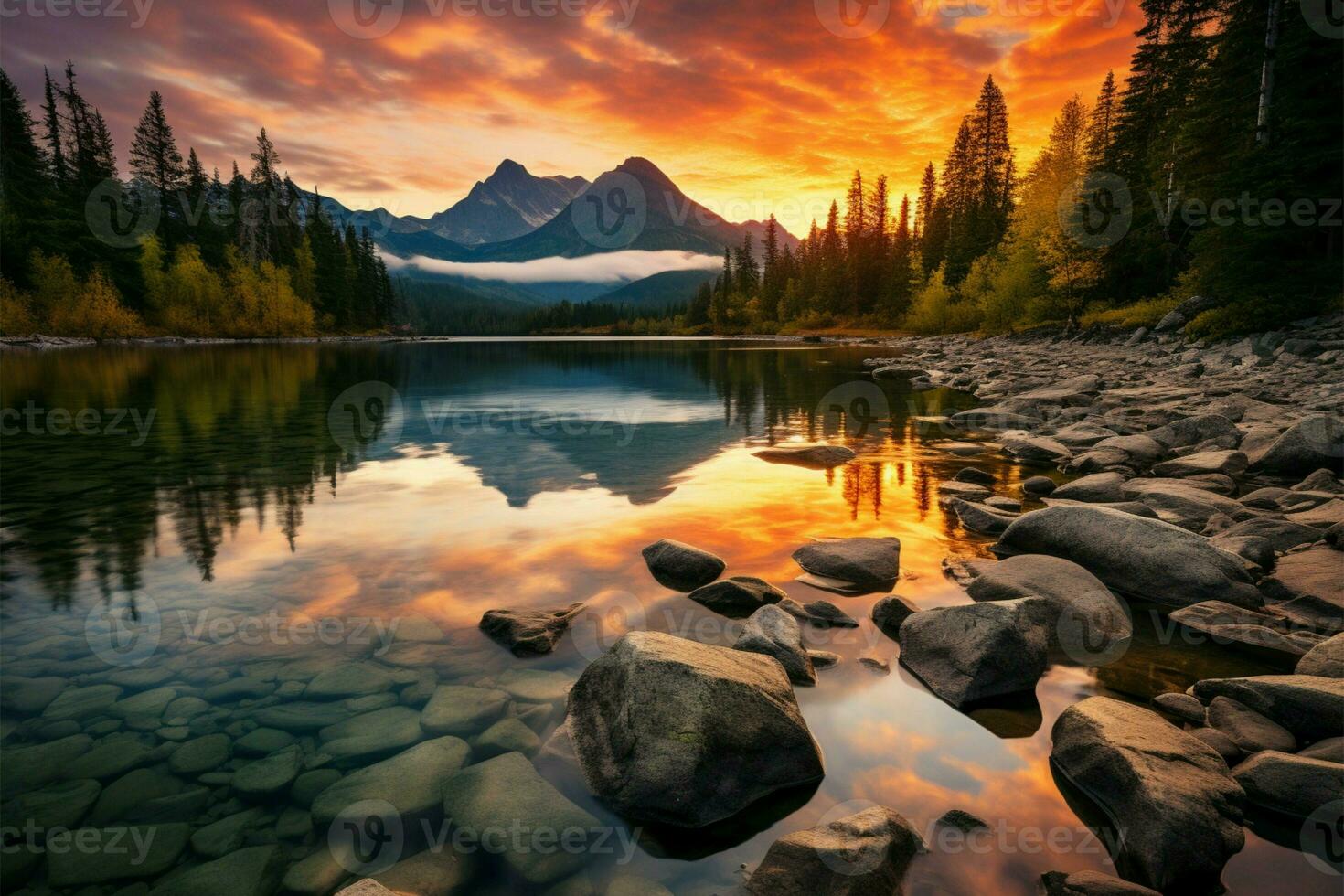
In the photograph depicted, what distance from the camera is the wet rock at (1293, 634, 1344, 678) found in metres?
4.65

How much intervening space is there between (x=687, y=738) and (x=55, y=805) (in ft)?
12.7

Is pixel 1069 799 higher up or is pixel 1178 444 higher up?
pixel 1178 444

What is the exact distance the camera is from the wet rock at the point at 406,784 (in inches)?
154

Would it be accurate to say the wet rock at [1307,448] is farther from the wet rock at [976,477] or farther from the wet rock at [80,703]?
the wet rock at [80,703]

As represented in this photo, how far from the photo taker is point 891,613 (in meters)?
6.33

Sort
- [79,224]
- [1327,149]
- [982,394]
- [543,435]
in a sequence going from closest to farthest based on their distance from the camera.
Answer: [543,435] → [1327,149] → [982,394] → [79,224]

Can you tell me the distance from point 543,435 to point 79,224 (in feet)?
272

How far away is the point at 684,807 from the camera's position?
3.85m

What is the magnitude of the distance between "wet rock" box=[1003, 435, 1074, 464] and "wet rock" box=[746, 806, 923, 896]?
38.9 ft

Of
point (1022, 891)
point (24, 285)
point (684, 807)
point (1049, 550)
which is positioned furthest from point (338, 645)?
point (24, 285)

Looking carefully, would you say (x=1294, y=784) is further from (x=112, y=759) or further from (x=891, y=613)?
(x=112, y=759)

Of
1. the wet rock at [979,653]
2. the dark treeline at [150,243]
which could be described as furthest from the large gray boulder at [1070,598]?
the dark treeline at [150,243]

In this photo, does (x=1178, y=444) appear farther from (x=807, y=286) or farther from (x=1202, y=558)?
(x=807, y=286)

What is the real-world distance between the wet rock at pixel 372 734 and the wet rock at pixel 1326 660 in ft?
21.7
